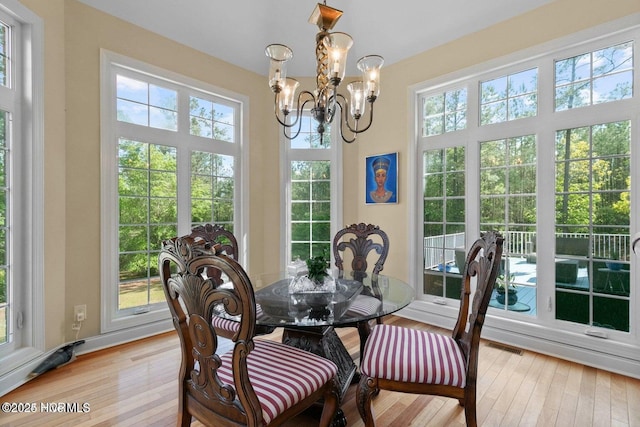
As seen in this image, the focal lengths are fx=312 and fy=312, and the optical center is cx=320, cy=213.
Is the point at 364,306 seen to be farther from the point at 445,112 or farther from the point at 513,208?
the point at 445,112

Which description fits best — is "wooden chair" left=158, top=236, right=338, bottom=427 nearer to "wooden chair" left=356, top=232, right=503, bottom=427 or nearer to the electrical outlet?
"wooden chair" left=356, top=232, right=503, bottom=427

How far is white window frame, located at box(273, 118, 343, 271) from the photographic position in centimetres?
398

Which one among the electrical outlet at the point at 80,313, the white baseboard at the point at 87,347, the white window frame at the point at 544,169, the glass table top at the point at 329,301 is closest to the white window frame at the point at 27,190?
the white baseboard at the point at 87,347

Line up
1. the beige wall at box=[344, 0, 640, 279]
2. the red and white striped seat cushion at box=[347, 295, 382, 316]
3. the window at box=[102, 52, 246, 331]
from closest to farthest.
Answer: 1. the red and white striped seat cushion at box=[347, 295, 382, 316]
2. the beige wall at box=[344, 0, 640, 279]
3. the window at box=[102, 52, 246, 331]

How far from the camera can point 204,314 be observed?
3.84ft

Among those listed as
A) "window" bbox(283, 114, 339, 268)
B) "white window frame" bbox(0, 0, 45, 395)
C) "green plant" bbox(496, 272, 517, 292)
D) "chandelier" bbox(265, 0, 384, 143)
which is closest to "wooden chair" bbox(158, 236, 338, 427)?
"chandelier" bbox(265, 0, 384, 143)

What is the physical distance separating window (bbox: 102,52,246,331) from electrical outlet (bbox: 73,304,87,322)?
153 mm

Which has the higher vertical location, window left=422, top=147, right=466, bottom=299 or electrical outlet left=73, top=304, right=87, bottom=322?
window left=422, top=147, right=466, bottom=299

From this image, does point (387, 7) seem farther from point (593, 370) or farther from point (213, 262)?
point (593, 370)

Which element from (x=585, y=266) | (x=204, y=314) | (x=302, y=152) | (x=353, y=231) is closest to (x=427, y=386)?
(x=204, y=314)

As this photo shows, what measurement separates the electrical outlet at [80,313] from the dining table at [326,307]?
63.5 inches

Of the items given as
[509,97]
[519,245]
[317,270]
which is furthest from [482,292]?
[509,97]

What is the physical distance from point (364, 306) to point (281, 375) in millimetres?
592

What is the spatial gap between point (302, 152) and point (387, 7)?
183 centimetres
